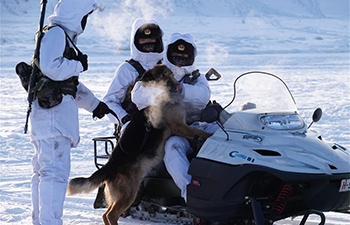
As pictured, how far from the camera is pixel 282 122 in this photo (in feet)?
13.5

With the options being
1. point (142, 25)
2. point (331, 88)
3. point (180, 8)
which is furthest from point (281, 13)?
point (142, 25)

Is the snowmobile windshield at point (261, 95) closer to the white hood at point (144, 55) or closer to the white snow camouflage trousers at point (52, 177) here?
the white hood at point (144, 55)

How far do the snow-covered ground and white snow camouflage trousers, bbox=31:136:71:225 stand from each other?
85 cm

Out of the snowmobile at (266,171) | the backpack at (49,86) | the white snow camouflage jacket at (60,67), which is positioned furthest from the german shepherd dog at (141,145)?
the backpack at (49,86)

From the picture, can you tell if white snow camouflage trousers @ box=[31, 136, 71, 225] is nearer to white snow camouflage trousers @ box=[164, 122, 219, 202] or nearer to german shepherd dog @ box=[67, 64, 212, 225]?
german shepherd dog @ box=[67, 64, 212, 225]

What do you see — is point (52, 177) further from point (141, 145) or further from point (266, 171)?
point (266, 171)

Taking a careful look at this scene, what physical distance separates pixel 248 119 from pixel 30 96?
1625mm

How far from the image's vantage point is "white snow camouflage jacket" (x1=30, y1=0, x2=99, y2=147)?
4.29m

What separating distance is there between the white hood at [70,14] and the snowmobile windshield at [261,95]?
1.31m

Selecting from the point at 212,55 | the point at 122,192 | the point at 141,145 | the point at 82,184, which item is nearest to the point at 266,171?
the point at 141,145

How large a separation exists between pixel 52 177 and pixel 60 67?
2.72ft

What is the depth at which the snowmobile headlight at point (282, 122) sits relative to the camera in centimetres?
405

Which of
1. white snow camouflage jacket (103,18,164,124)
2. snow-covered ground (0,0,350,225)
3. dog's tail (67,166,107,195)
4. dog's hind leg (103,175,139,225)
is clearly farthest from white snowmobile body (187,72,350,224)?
white snow camouflage jacket (103,18,164,124)

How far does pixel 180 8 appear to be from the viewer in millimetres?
42781
